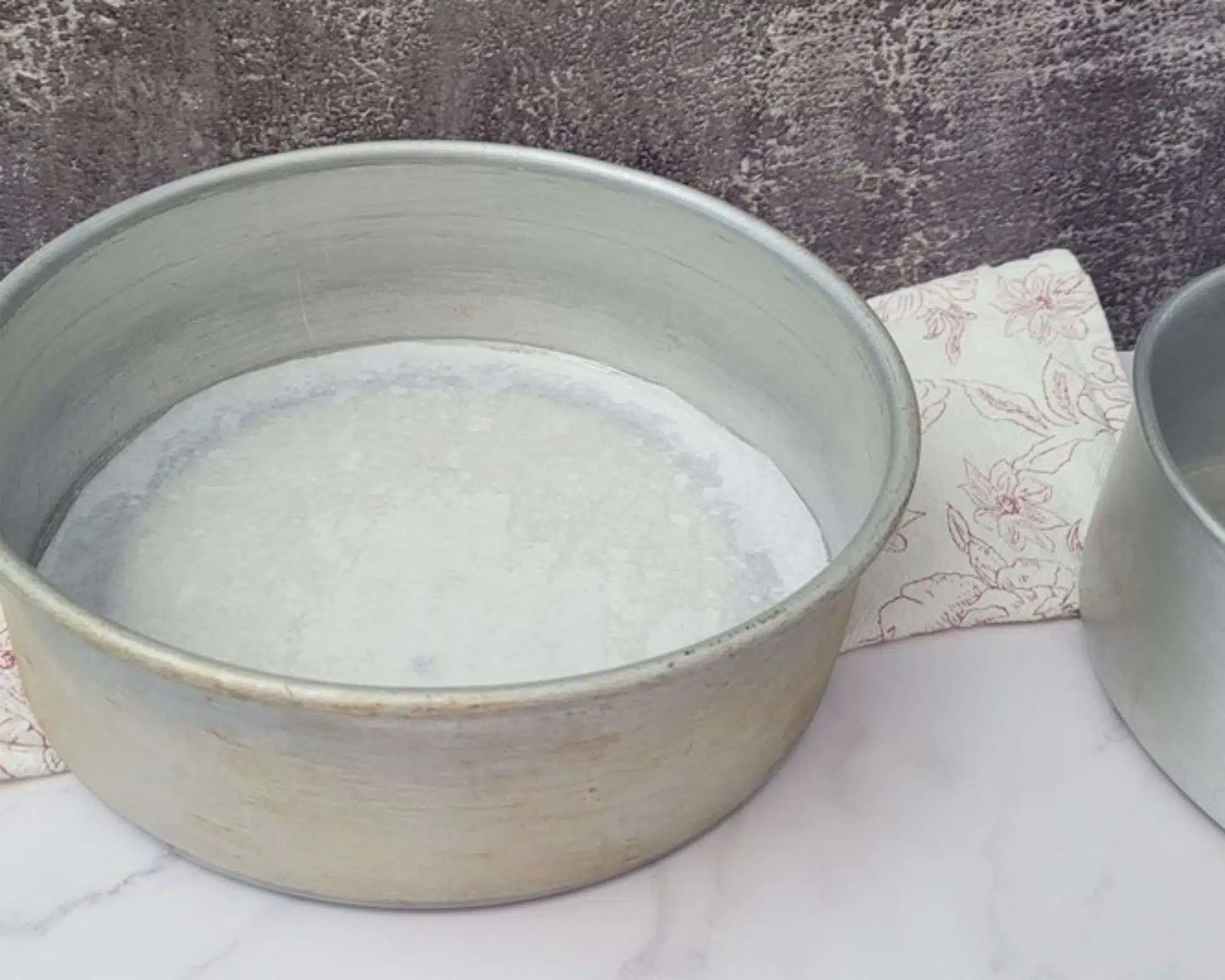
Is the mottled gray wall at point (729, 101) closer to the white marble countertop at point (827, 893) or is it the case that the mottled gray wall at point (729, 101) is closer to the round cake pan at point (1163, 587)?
the round cake pan at point (1163, 587)

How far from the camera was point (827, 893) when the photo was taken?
56 cm

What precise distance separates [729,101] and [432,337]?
19 cm

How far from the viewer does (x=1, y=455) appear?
1.97ft

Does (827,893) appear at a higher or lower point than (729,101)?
lower

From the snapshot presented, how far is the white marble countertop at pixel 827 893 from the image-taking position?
0.53 meters

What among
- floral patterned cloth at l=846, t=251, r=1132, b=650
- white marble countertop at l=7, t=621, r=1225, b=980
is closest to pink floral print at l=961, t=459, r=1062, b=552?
floral patterned cloth at l=846, t=251, r=1132, b=650

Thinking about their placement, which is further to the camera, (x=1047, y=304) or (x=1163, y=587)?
(x=1047, y=304)

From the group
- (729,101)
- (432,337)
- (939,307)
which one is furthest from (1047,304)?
(432,337)

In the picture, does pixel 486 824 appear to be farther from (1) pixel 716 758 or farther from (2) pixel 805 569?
(2) pixel 805 569

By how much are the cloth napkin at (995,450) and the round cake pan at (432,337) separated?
5 centimetres

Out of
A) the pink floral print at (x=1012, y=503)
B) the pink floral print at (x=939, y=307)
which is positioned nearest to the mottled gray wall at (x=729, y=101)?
the pink floral print at (x=939, y=307)

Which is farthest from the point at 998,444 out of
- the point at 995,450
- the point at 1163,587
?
the point at 1163,587

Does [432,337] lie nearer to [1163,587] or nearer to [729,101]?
[729,101]

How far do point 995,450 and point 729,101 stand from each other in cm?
22
